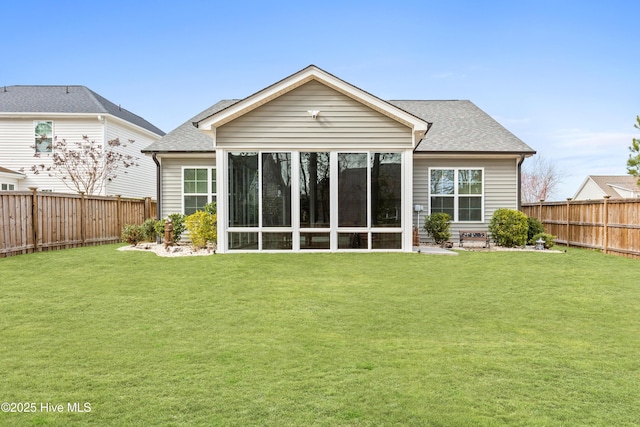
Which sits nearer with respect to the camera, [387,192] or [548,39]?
[387,192]

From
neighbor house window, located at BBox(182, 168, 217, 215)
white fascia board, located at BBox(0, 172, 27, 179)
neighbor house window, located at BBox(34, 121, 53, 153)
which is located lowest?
neighbor house window, located at BBox(182, 168, 217, 215)

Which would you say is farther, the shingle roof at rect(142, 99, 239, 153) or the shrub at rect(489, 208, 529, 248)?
the shingle roof at rect(142, 99, 239, 153)

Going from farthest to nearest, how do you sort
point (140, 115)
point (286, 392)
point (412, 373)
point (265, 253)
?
point (140, 115)
point (265, 253)
point (412, 373)
point (286, 392)

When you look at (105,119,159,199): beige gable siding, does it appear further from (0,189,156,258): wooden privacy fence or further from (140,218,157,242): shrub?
(140,218,157,242): shrub

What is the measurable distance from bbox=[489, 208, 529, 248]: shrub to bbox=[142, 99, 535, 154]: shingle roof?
7.56 ft

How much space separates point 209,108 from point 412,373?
51.5 ft

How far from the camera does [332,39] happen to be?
1856 centimetres

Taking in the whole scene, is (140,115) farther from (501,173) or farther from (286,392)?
(286,392)

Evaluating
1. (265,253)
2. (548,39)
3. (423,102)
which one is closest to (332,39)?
(423,102)

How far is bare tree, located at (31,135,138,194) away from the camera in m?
20.8

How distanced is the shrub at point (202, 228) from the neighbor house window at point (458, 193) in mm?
7211

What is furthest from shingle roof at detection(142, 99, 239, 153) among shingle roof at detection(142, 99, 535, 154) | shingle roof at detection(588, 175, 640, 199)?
shingle roof at detection(588, 175, 640, 199)

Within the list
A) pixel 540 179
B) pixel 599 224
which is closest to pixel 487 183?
pixel 599 224

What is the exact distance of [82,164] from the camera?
21047 millimetres
